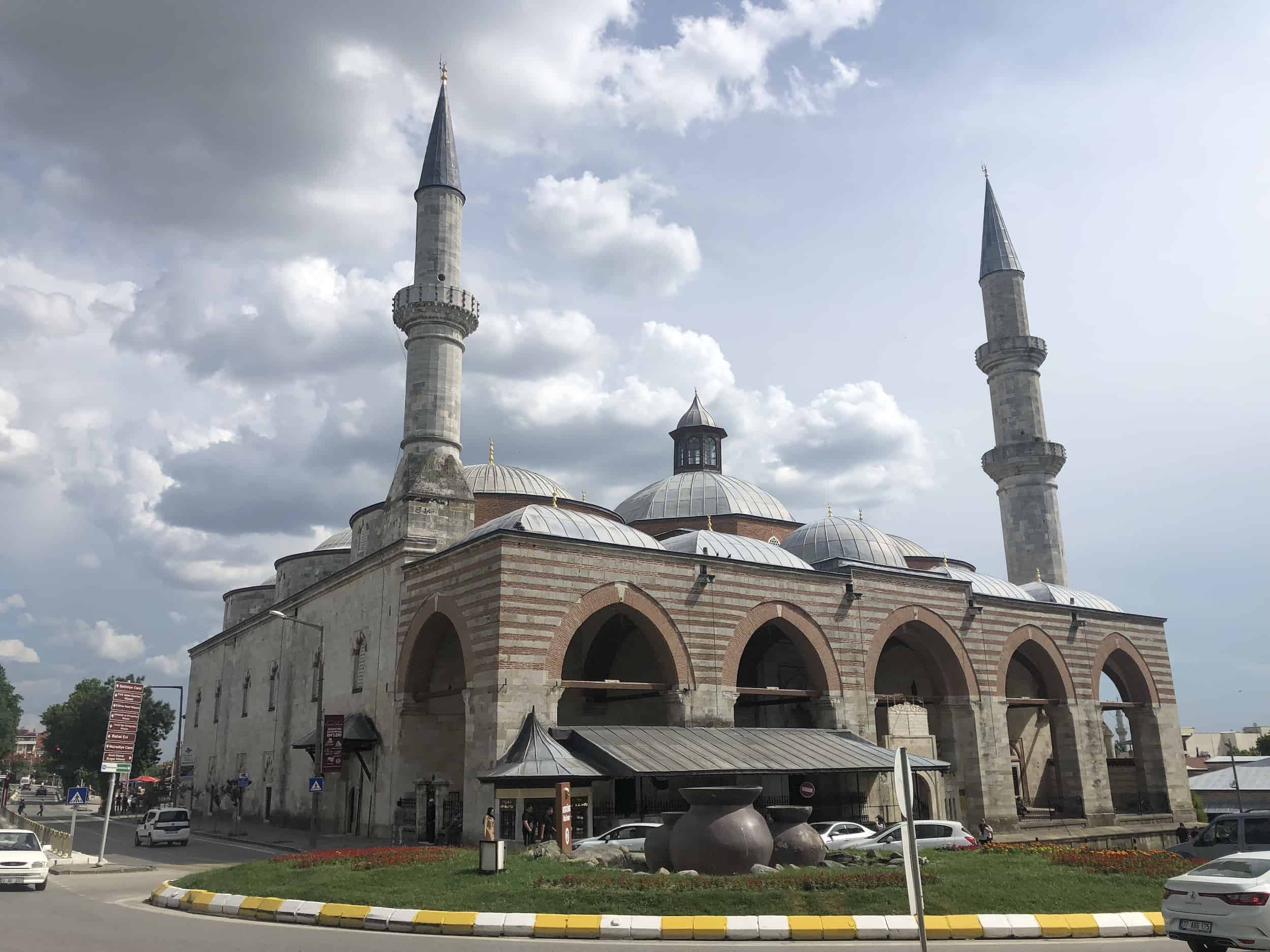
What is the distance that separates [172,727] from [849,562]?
5926 centimetres

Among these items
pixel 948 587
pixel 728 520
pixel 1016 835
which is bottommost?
pixel 1016 835

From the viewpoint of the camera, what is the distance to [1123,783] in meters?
39.4

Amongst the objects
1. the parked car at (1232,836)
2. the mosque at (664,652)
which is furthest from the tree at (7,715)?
the parked car at (1232,836)

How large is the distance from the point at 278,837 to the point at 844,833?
1887cm

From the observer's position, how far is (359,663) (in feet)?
101

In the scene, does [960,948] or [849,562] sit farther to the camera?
[849,562]

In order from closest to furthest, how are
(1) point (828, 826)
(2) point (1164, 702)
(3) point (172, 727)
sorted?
(1) point (828, 826), (2) point (1164, 702), (3) point (172, 727)

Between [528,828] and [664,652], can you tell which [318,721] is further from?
[664,652]

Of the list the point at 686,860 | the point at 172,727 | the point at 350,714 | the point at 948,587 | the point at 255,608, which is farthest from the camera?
the point at 172,727

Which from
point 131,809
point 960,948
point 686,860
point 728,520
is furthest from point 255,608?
point 960,948

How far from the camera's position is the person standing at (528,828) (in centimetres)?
2220

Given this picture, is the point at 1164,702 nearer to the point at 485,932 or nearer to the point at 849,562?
the point at 849,562

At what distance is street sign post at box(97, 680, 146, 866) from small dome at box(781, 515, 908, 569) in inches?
889

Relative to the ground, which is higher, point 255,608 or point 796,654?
point 255,608
